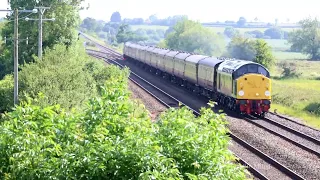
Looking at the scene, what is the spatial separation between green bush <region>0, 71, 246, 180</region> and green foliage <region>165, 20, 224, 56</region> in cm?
11468

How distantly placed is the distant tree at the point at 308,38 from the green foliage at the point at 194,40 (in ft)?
65.0

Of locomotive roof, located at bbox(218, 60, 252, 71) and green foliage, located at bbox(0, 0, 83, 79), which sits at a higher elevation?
green foliage, located at bbox(0, 0, 83, 79)

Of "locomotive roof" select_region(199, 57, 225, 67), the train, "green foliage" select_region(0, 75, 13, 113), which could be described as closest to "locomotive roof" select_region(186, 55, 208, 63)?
the train

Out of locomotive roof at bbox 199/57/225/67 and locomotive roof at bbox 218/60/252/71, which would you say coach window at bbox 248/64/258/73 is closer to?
locomotive roof at bbox 218/60/252/71

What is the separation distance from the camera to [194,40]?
12862cm

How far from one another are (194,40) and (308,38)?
29266 millimetres

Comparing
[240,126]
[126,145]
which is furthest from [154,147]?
[240,126]

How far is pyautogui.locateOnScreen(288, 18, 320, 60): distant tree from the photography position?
5310 inches

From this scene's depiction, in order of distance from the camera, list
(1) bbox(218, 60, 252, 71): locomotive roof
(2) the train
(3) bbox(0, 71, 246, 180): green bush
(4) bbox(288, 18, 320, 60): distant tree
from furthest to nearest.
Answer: (4) bbox(288, 18, 320, 60): distant tree → (1) bbox(218, 60, 252, 71): locomotive roof → (2) the train → (3) bbox(0, 71, 246, 180): green bush

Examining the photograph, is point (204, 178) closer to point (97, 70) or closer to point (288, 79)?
point (97, 70)

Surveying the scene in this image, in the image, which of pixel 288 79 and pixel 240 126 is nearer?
pixel 240 126

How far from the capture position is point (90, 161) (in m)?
9.88

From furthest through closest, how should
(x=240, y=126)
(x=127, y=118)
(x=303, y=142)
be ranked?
(x=240, y=126) < (x=303, y=142) < (x=127, y=118)

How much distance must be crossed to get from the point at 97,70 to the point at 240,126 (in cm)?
1803
